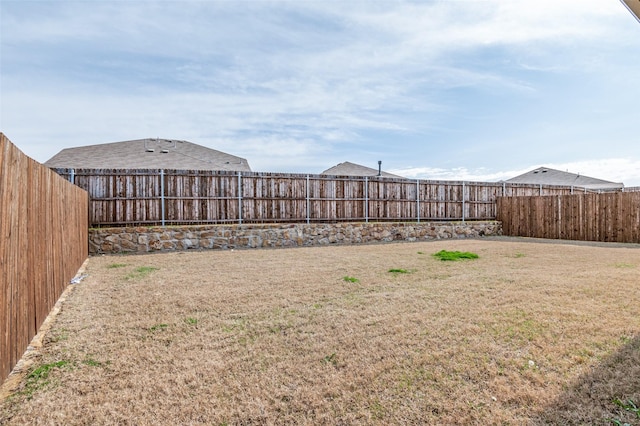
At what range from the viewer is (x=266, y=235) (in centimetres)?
988

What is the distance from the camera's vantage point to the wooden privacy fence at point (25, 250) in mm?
2086

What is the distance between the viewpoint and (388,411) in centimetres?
169

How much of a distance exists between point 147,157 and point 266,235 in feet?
25.7

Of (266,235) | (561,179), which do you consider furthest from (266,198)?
(561,179)

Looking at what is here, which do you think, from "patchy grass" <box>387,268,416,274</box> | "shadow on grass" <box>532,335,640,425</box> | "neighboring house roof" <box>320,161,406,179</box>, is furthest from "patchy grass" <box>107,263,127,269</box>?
"neighboring house roof" <box>320,161,406,179</box>

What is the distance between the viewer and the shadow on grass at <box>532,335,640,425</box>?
1603 mm

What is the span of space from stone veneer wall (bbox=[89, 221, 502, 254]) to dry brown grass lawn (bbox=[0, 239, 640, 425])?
4.32 metres

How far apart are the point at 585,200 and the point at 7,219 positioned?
14531mm

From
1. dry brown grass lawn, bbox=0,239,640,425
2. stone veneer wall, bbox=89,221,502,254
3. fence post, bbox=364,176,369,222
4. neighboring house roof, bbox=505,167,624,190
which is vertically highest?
neighboring house roof, bbox=505,167,624,190

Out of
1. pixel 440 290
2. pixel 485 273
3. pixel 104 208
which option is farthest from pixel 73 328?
pixel 104 208

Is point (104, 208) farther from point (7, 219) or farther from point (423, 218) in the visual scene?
point (423, 218)

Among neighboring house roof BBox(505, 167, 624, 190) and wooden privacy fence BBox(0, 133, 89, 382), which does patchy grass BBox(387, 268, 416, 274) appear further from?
neighboring house roof BBox(505, 167, 624, 190)

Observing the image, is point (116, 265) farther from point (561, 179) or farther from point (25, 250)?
point (561, 179)

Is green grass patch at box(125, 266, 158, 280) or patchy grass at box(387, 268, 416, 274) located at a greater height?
patchy grass at box(387, 268, 416, 274)
